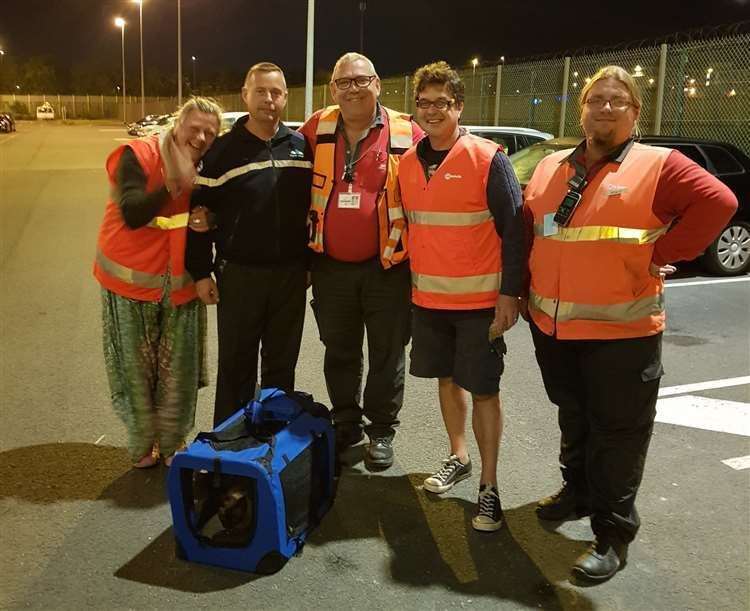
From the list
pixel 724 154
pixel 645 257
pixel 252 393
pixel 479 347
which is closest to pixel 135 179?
pixel 252 393

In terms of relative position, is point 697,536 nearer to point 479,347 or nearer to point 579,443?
point 579,443

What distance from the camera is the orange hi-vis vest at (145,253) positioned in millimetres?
3707

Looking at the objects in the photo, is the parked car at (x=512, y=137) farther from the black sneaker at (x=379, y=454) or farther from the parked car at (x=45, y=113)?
the parked car at (x=45, y=113)

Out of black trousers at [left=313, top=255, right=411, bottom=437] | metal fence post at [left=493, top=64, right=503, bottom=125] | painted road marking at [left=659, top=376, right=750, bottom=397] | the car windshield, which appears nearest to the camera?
black trousers at [left=313, top=255, right=411, bottom=437]

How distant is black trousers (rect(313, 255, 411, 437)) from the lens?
157 inches

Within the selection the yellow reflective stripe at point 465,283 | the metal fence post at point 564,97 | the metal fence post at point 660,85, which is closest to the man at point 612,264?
the yellow reflective stripe at point 465,283

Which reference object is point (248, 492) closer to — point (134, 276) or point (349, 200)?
point (134, 276)

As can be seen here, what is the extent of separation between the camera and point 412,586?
3.07m

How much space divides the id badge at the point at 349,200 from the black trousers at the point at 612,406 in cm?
116

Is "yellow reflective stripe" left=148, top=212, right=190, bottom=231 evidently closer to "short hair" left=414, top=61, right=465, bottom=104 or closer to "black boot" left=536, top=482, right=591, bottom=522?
"short hair" left=414, top=61, right=465, bottom=104

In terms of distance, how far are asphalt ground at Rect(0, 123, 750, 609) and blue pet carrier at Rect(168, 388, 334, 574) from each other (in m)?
0.10

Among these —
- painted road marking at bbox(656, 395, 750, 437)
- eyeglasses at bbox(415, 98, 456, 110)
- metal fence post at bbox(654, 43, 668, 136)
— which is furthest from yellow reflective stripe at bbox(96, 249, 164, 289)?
metal fence post at bbox(654, 43, 668, 136)

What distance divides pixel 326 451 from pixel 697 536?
71.9 inches

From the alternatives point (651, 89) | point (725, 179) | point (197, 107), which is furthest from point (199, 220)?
point (651, 89)
